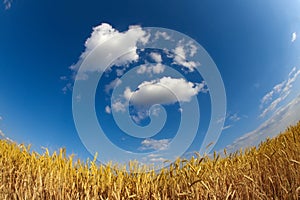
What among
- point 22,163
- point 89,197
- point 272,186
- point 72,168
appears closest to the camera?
point 89,197

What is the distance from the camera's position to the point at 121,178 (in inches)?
89.1

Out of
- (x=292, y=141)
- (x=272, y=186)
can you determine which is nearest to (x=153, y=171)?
(x=272, y=186)

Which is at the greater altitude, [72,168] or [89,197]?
[72,168]

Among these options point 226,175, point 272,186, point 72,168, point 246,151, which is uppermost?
point 246,151

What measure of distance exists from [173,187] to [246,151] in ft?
4.56

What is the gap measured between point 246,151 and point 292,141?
463mm

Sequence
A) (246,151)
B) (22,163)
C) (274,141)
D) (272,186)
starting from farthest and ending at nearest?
(274,141) < (246,151) < (22,163) < (272,186)

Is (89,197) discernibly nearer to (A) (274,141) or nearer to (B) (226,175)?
(B) (226,175)

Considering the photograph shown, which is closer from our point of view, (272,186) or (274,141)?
(272,186)

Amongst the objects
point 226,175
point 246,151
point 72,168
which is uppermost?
point 246,151

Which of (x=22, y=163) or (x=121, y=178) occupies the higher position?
(x=22, y=163)

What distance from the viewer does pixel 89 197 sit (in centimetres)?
214

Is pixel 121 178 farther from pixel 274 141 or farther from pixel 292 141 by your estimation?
pixel 274 141

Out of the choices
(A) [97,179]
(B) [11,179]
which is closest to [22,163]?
(B) [11,179]
